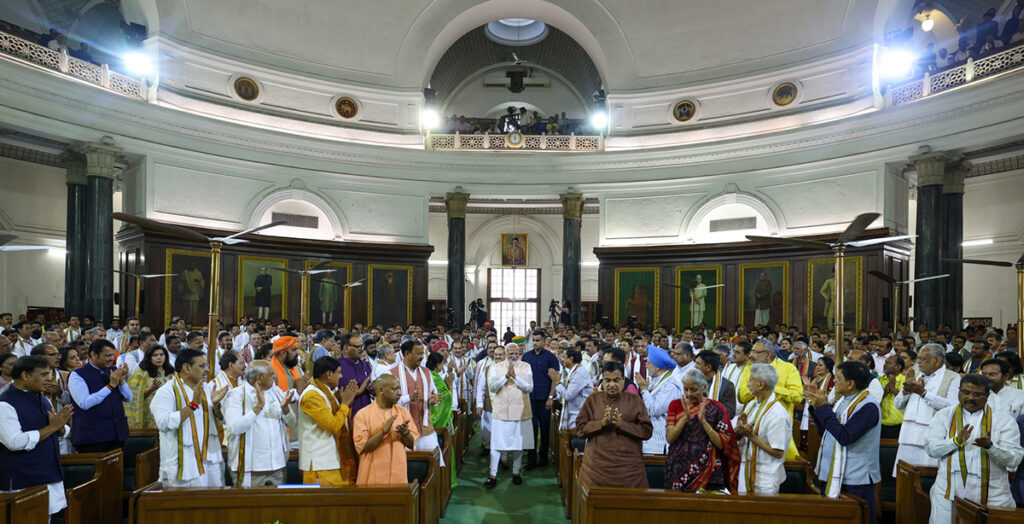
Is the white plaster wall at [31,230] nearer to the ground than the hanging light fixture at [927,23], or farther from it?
nearer to the ground

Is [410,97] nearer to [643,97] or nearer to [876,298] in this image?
[643,97]

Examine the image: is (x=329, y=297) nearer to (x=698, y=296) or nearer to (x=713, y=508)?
(x=698, y=296)

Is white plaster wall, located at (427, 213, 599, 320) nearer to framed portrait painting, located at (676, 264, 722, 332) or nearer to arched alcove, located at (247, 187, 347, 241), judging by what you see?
arched alcove, located at (247, 187, 347, 241)

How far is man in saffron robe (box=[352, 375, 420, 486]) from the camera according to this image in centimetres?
510

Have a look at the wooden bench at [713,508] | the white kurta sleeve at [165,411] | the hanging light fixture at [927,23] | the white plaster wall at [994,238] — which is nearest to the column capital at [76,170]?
the white kurta sleeve at [165,411]

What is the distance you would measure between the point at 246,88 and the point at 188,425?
56.7 ft

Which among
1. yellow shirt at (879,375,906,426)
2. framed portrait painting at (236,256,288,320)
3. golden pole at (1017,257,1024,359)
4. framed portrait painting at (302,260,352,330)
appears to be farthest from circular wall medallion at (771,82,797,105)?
framed portrait painting at (236,256,288,320)

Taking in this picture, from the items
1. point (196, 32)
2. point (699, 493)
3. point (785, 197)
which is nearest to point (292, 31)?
point (196, 32)

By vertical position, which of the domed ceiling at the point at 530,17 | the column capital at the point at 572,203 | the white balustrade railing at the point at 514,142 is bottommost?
the column capital at the point at 572,203

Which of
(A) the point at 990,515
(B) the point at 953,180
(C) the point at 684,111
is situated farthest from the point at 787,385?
(C) the point at 684,111

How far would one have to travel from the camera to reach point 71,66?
54.9 ft

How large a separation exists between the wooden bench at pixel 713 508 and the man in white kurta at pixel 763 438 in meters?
0.25

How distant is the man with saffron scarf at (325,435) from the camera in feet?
16.9

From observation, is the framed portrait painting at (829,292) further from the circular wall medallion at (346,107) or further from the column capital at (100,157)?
the column capital at (100,157)
